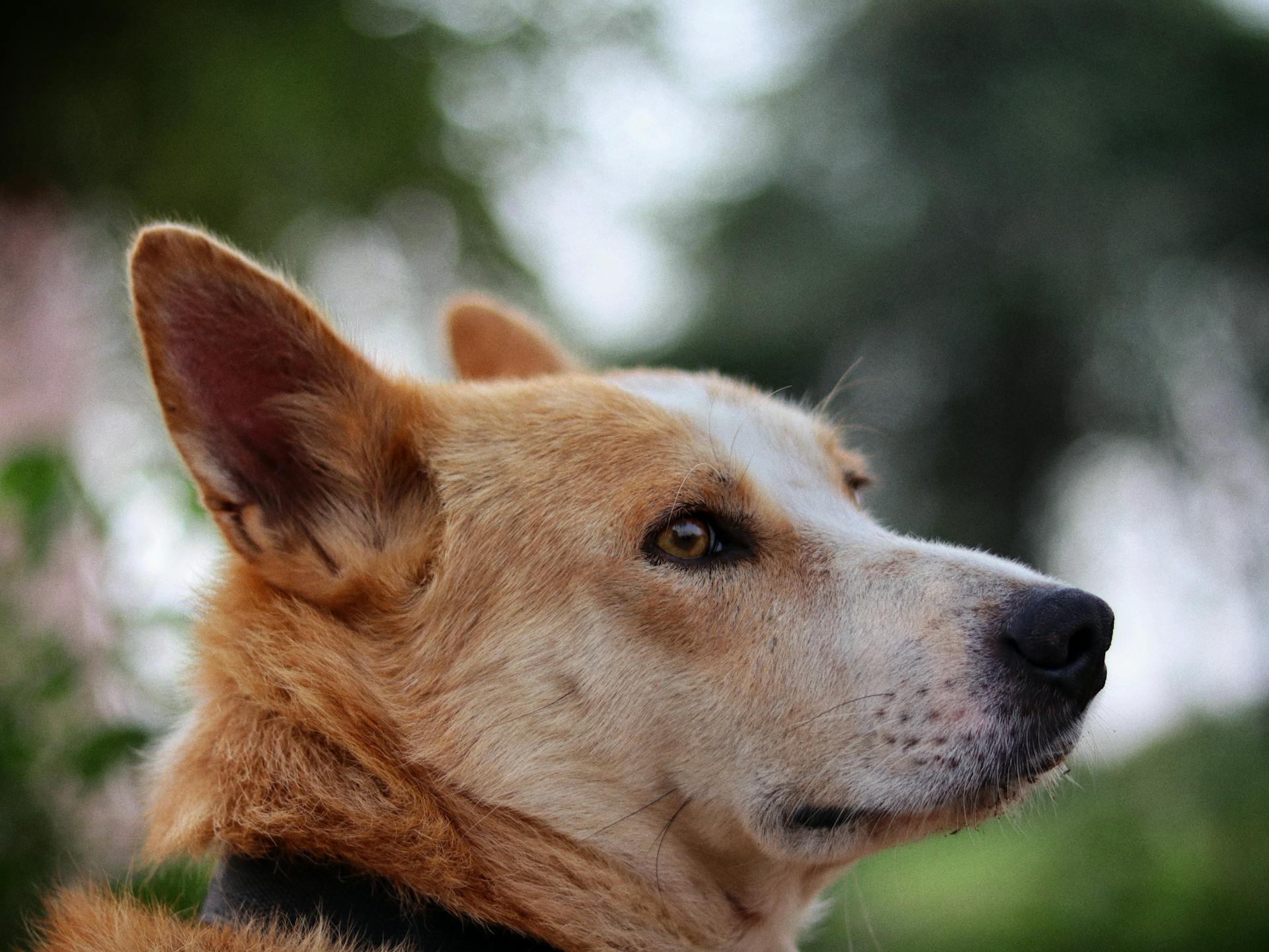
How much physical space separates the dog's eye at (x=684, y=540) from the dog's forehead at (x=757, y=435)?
183mm

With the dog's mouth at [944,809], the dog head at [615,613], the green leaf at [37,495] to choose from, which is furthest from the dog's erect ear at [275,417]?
the dog's mouth at [944,809]

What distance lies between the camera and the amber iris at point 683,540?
231cm

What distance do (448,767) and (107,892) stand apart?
0.77 meters

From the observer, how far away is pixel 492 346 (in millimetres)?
3596

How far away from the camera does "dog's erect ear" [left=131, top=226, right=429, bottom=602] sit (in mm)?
2170

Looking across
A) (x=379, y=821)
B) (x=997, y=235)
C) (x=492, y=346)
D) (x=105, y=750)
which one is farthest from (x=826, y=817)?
(x=997, y=235)

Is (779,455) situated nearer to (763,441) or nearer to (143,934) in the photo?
(763,441)

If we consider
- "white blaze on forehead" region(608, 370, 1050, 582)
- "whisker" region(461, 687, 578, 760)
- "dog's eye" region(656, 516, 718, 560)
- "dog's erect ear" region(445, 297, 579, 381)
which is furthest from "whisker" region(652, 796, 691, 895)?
"dog's erect ear" region(445, 297, 579, 381)

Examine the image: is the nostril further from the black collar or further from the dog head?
the black collar

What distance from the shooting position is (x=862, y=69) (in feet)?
40.9

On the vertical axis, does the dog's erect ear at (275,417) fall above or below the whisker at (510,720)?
above

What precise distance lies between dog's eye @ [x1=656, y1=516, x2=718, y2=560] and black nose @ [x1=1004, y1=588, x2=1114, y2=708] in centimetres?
67

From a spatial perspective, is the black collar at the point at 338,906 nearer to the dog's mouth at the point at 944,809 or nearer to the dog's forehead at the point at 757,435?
the dog's mouth at the point at 944,809

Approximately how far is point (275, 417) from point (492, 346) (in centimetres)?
130
